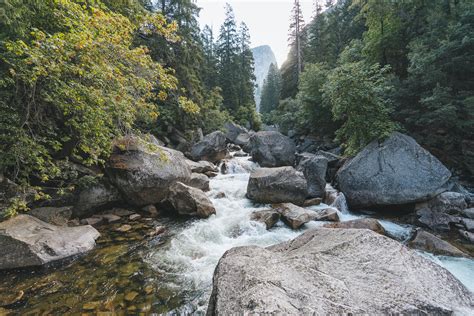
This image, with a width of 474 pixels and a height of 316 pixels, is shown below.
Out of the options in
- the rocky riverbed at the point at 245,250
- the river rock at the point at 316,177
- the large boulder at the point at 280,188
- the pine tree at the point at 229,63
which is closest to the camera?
the rocky riverbed at the point at 245,250

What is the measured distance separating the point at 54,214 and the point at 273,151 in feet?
42.7

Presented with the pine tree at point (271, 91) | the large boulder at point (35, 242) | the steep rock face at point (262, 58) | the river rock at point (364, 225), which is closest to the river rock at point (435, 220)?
the river rock at point (364, 225)

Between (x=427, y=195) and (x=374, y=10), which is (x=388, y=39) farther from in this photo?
(x=427, y=195)

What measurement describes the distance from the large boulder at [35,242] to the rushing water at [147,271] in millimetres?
226

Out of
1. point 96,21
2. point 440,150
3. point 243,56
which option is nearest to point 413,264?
point 96,21

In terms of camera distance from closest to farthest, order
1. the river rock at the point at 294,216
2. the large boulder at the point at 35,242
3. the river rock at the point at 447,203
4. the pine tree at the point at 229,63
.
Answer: the large boulder at the point at 35,242 → the river rock at the point at 294,216 → the river rock at the point at 447,203 → the pine tree at the point at 229,63

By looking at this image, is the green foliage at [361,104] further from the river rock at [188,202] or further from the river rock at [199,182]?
the river rock at [188,202]

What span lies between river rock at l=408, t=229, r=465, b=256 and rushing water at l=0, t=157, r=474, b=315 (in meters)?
0.23

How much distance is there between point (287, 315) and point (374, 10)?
57.3 feet

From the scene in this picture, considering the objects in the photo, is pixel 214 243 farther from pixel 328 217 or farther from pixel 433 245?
pixel 433 245

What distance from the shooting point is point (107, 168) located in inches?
325

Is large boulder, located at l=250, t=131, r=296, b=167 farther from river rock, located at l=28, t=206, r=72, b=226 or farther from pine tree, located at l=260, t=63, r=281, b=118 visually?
pine tree, located at l=260, t=63, r=281, b=118

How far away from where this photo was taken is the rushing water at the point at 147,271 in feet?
13.4

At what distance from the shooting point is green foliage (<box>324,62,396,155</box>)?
1004 cm
